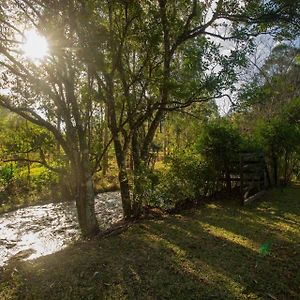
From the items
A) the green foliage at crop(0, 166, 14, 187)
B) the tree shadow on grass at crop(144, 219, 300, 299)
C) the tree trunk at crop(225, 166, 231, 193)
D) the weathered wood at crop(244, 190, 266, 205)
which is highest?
the green foliage at crop(0, 166, 14, 187)

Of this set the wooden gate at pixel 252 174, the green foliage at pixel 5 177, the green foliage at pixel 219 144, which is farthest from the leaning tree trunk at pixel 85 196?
the green foliage at pixel 5 177

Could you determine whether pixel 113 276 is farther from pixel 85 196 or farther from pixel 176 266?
pixel 85 196

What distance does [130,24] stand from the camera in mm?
8430

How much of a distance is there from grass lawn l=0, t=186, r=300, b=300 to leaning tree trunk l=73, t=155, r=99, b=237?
0.93 meters

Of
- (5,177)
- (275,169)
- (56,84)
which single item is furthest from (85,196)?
(5,177)

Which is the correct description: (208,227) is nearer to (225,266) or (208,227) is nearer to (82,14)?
(225,266)

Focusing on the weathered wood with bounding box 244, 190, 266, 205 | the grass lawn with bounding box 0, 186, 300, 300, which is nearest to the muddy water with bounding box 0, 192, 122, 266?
the grass lawn with bounding box 0, 186, 300, 300

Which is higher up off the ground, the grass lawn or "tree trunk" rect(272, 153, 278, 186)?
"tree trunk" rect(272, 153, 278, 186)

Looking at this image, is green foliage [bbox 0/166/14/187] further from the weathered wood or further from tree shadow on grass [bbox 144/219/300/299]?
tree shadow on grass [bbox 144/219/300/299]

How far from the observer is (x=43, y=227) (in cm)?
1134

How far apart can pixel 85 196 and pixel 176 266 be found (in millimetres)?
3338

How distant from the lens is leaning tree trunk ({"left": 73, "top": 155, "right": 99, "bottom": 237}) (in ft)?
26.6

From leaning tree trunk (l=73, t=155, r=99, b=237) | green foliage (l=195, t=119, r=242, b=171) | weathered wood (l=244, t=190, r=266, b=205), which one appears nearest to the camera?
leaning tree trunk (l=73, t=155, r=99, b=237)

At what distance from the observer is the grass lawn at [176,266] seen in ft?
15.9
